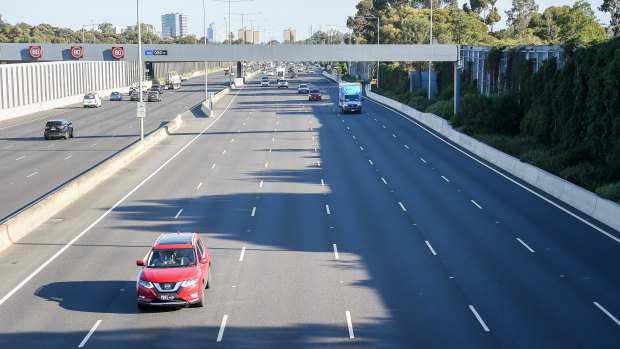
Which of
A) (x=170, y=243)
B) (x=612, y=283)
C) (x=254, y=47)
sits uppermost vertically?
(x=254, y=47)

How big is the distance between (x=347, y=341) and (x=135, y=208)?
18.8m

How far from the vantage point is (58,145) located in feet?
184

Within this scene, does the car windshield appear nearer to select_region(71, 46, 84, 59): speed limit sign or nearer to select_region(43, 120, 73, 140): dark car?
select_region(43, 120, 73, 140): dark car

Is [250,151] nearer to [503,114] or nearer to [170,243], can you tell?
[503,114]

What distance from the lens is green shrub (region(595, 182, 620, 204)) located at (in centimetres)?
3105

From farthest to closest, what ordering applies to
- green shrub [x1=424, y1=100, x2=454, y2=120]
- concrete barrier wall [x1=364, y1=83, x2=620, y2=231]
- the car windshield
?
green shrub [x1=424, y1=100, x2=454, y2=120], concrete barrier wall [x1=364, y1=83, x2=620, y2=231], the car windshield

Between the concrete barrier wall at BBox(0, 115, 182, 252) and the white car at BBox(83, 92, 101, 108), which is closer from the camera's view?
the concrete barrier wall at BBox(0, 115, 182, 252)

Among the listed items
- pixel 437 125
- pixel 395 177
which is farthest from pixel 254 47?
pixel 395 177

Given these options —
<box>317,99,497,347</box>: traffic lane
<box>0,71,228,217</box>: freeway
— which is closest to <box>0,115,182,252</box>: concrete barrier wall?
<box>0,71,228,217</box>: freeway

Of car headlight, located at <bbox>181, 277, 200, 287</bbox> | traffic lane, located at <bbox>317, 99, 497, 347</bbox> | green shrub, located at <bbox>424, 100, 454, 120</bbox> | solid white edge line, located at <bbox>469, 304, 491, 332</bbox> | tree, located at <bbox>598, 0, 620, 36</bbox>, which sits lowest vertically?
solid white edge line, located at <bbox>469, 304, 491, 332</bbox>

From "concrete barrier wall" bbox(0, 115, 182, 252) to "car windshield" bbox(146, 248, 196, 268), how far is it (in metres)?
8.78

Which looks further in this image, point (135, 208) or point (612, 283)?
point (135, 208)

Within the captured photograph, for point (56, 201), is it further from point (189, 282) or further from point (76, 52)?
point (76, 52)

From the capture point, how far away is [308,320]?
60.1 feet
